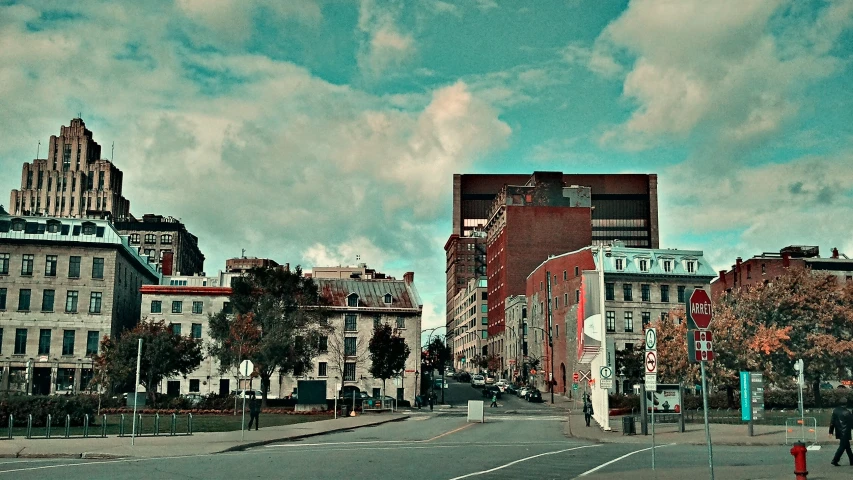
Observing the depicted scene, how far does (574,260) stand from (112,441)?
69.5 metres

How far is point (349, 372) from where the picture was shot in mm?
78688

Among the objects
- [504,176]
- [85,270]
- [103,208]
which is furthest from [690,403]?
[504,176]

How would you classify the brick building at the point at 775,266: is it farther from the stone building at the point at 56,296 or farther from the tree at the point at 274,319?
the stone building at the point at 56,296

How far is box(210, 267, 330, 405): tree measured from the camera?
57438 mm

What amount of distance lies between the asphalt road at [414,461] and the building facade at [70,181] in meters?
133

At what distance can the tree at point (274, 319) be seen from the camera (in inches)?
2261

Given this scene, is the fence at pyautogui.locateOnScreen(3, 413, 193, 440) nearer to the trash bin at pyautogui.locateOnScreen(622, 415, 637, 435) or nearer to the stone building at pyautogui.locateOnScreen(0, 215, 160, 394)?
the trash bin at pyautogui.locateOnScreen(622, 415, 637, 435)

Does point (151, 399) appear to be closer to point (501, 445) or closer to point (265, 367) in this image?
point (265, 367)

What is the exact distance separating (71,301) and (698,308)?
70.2m

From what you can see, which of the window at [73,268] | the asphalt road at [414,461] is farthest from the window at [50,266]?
the asphalt road at [414,461]

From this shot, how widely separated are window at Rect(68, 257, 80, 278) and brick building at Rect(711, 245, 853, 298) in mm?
73733

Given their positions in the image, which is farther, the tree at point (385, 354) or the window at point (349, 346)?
the window at point (349, 346)

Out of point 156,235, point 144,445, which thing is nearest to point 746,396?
point 144,445

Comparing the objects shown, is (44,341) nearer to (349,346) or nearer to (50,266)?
(50,266)
